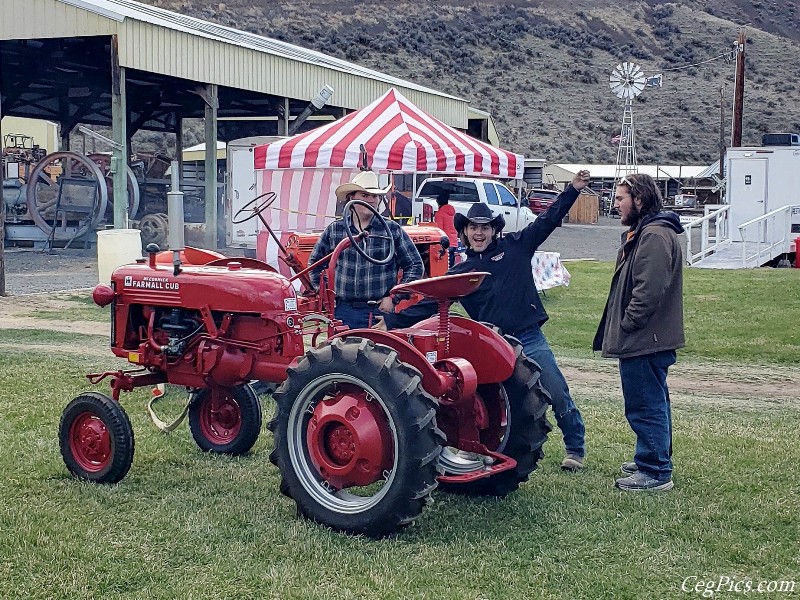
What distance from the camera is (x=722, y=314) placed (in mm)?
13109

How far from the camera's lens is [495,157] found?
1384 centimetres

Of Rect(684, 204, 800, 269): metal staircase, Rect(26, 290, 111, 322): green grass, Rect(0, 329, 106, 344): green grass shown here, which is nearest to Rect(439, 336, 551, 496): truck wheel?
Rect(0, 329, 106, 344): green grass

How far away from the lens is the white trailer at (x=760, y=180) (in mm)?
22938

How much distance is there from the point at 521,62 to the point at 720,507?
64.1 m

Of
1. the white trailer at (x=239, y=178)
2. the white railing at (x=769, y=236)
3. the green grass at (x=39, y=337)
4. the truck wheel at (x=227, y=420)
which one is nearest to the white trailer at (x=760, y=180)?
the white railing at (x=769, y=236)

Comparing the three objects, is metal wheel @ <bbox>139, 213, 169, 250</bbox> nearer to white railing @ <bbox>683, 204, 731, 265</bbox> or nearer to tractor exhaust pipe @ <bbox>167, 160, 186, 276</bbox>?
white railing @ <bbox>683, 204, 731, 265</bbox>

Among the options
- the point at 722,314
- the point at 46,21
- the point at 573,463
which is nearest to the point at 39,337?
the point at 573,463

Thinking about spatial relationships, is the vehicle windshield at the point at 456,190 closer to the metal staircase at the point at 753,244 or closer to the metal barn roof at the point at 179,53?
the metal barn roof at the point at 179,53

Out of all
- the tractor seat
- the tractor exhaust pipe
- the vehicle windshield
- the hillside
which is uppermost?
the hillside

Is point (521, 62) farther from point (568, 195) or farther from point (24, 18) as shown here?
point (568, 195)

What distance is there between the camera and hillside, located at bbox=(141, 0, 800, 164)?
196 ft

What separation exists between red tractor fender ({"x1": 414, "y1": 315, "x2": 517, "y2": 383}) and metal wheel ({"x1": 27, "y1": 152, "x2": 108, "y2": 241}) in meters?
18.7

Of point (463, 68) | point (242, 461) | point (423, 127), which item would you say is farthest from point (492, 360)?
point (463, 68)

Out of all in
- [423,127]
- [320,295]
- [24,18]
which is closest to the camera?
[320,295]
